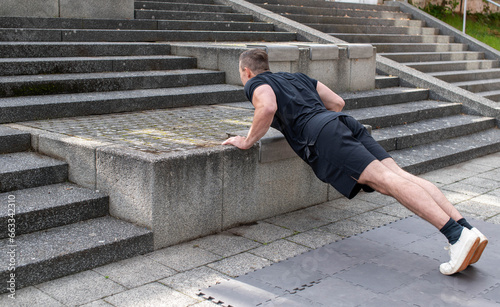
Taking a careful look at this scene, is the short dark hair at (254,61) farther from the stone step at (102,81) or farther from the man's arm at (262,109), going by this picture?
the stone step at (102,81)

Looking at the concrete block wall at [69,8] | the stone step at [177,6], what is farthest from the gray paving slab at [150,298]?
the stone step at [177,6]

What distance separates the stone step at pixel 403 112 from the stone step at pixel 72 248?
4.34 metres

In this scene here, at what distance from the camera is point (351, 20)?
14.3 metres

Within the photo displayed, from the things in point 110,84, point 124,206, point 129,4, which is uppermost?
point 129,4

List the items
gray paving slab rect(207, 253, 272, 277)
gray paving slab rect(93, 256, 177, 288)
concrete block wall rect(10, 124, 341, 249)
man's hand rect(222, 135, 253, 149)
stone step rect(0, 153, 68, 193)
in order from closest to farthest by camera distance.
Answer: gray paving slab rect(93, 256, 177, 288) → gray paving slab rect(207, 253, 272, 277) → concrete block wall rect(10, 124, 341, 249) → stone step rect(0, 153, 68, 193) → man's hand rect(222, 135, 253, 149)

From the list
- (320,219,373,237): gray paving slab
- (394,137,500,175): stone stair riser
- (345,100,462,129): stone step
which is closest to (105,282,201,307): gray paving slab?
(320,219,373,237): gray paving slab

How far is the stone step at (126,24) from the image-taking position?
8.74 metres

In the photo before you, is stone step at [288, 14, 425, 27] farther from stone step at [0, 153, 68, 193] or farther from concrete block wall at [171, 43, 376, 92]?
stone step at [0, 153, 68, 193]

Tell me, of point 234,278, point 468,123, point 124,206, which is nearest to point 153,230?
point 124,206

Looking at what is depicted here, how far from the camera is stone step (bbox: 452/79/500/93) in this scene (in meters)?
12.2

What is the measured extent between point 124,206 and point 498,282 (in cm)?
289

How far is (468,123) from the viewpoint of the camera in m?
9.55

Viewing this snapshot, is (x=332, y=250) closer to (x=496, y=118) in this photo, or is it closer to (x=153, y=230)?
(x=153, y=230)

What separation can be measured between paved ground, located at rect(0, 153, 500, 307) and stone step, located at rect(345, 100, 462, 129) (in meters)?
2.27
